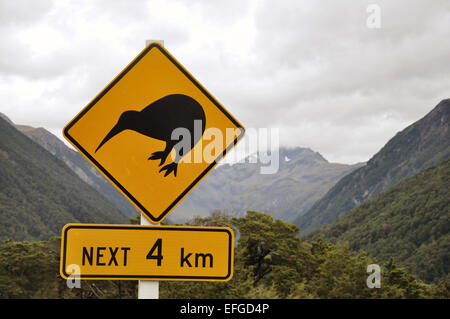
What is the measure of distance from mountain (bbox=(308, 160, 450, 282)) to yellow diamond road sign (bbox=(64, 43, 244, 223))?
145287 millimetres

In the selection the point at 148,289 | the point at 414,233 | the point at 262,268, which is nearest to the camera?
the point at 148,289

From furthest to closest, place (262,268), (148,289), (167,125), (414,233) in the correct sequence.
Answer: (414,233) < (262,268) < (167,125) < (148,289)

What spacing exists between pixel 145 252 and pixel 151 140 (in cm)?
→ 77

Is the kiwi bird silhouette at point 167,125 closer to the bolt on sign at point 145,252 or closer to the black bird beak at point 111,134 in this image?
the black bird beak at point 111,134

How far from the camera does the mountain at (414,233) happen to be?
445 feet

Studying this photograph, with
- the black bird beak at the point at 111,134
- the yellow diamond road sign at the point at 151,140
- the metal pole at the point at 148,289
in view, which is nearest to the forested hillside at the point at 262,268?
the metal pole at the point at 148,289

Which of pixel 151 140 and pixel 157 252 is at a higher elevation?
pixel 151 140

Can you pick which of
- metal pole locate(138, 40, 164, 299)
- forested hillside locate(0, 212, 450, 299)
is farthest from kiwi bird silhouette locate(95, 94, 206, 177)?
forested hillside locate(0, 212, 450, 299)

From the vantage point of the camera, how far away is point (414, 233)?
535 feet

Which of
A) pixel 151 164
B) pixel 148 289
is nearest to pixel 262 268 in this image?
pixel 148 289

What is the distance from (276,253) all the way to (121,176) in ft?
130

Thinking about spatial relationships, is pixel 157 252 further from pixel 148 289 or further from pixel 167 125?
pixel 167 125

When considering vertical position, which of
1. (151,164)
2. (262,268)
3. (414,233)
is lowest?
(262,268)

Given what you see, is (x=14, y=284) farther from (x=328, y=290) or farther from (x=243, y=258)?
(x=328, y=290)
